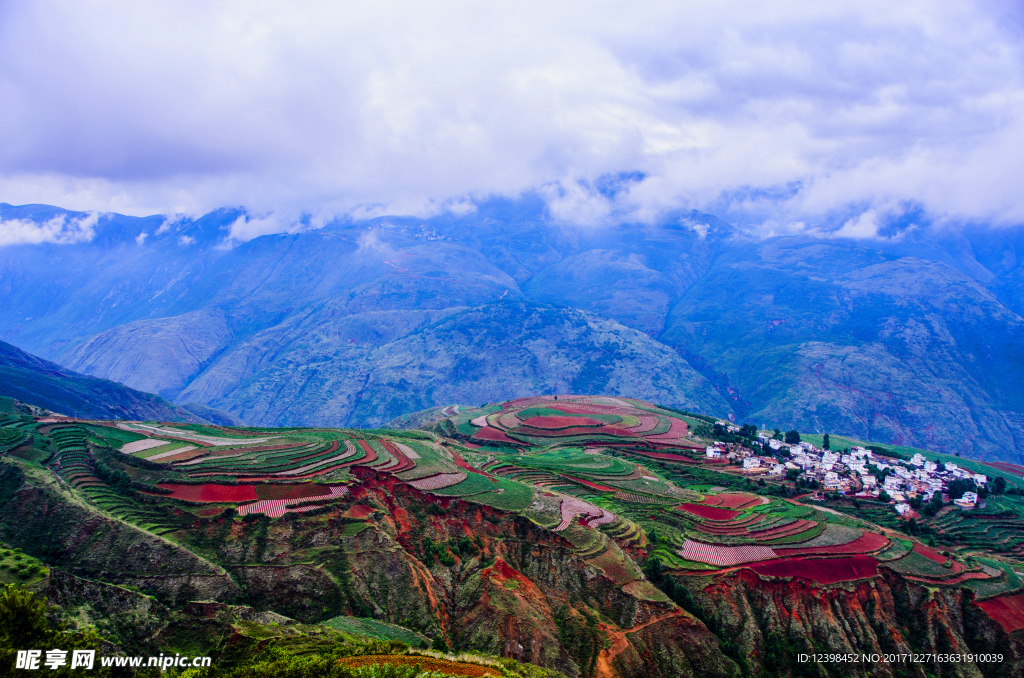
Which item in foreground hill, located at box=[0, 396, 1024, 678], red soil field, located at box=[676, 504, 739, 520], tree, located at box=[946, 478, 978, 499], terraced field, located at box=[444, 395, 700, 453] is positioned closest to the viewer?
foreground hill, located at box=[0, 396, 1024, 678]

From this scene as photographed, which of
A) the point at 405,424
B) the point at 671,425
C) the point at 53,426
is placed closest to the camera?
the point at 53,426

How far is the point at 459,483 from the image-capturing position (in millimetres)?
63781

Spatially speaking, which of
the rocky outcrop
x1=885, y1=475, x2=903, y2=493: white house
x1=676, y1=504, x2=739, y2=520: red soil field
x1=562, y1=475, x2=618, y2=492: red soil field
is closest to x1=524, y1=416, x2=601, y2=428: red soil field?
x1=562, y1=475, x2=618, y2=492: red soil field

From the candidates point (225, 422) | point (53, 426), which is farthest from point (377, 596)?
point (225, 422)

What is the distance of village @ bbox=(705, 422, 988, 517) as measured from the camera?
83438 millimetres

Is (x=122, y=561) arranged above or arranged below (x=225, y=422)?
below

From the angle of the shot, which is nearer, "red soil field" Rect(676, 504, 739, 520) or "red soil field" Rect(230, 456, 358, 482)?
"red soil field" Rect(230, 456, 358, 482)

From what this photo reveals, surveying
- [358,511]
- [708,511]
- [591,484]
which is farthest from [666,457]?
[358,511]

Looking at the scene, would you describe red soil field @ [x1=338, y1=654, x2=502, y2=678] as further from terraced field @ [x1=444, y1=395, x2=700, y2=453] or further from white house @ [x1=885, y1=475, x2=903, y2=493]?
white house @ [x1=885, y1=475, x2=903, y2=493]

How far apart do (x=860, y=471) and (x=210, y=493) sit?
321ft

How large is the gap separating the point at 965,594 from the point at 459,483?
51.0 meters

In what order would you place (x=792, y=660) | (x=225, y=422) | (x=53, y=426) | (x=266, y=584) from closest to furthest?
(x=266, y=584) < (x=792, y=660) < (x=53, y=426) < (x=225, y=422)

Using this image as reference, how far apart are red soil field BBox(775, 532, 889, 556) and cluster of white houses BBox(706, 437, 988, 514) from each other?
20.8m

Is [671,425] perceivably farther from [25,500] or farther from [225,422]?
[225,422]
